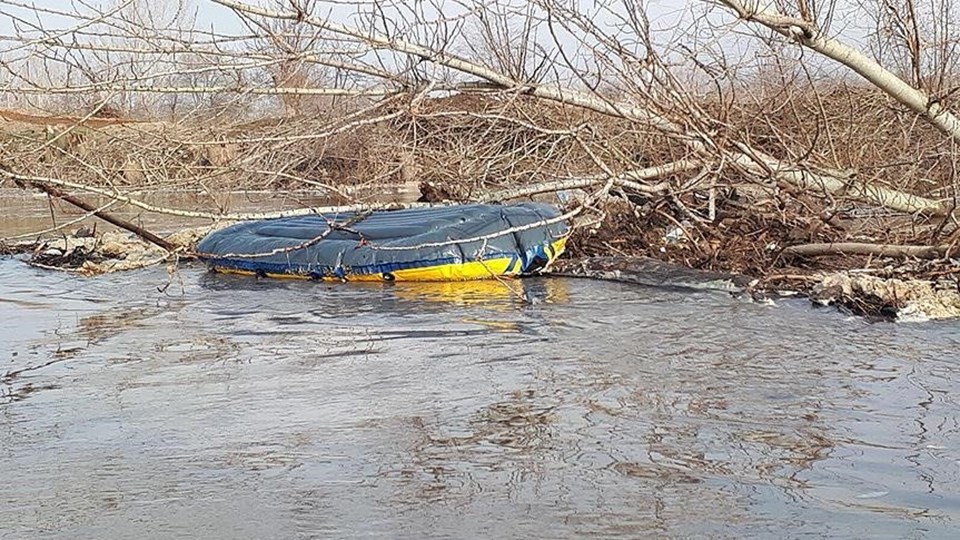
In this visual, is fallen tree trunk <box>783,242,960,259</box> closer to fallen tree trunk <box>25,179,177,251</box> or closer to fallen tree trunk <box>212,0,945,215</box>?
fallen tree trunk <box>212,0,945,215</box>

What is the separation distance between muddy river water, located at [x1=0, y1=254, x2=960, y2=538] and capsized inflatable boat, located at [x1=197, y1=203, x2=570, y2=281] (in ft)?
4.65

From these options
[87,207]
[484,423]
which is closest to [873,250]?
[484,423]

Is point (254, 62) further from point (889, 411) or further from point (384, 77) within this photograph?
point (889, 411)

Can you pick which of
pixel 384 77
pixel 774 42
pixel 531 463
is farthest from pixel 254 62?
pixel 531 463

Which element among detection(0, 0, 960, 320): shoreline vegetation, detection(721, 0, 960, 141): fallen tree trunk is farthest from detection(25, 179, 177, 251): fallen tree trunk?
detection(721, 0, 960, 141): fallen tree trunk

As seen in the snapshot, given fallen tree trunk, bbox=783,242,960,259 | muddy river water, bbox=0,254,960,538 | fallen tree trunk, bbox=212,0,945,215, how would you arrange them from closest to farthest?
muddy river water, bbox=0,254,960,538 < fallen tree trunk, bbox=212,0,945,215 < fallen tree trunk, bbox=783,242,960,259

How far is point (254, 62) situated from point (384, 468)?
4400mm

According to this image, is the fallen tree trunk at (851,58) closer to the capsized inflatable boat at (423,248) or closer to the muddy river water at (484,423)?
the muddy river water at (484,423)

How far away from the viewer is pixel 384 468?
5070mm

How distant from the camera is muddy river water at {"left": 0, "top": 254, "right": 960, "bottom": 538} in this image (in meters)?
4.44

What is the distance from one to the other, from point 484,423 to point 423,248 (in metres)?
5.39

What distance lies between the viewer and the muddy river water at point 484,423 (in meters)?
4.44

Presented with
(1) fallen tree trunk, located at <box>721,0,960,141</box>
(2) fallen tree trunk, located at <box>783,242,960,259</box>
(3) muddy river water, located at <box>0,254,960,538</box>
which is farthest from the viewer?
(2) fallen tree trunk, located at <box>783,242,960,259</box>

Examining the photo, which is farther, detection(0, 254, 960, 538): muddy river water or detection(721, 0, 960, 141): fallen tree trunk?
detection(721, 0, 960, 141): fallen tree trunk
